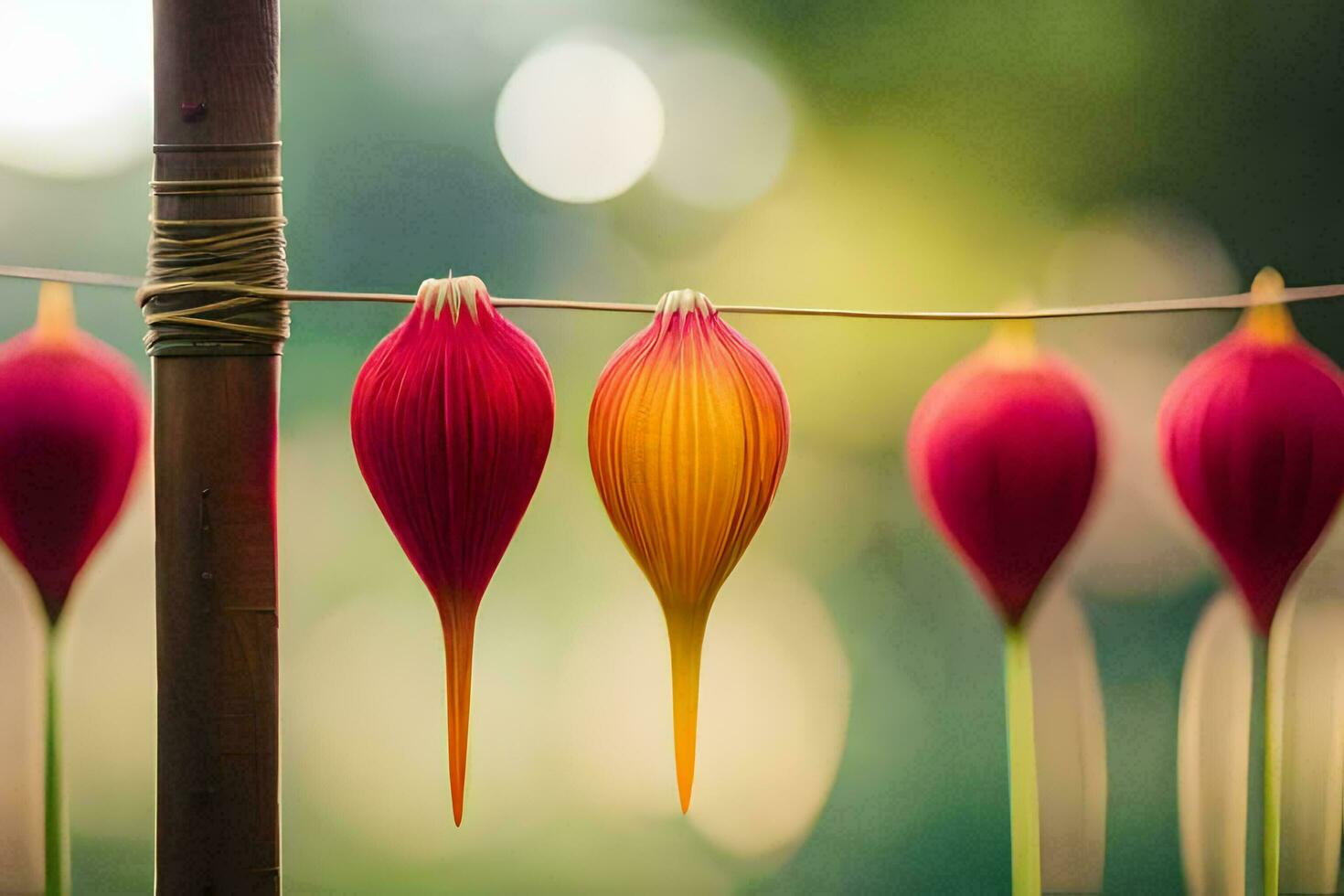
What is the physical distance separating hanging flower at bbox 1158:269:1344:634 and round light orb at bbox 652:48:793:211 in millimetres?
405

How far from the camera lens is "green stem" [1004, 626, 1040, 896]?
3.17 feet

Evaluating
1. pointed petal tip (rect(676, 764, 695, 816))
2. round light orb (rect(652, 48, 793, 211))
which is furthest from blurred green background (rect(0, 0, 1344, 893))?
pointed petal tip (rect(676, 764, 695, 816))

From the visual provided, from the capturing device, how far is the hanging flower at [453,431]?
0.86 m

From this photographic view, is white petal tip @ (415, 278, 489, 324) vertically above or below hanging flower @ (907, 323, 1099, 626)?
above

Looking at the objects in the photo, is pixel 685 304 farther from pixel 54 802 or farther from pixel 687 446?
pixel 54 802

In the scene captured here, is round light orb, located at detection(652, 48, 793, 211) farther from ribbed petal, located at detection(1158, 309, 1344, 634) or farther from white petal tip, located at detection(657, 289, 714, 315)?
ribbed petal, located at detection(1158, 309, 1344, 634)

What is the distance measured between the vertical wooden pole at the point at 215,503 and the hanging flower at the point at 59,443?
16 cm

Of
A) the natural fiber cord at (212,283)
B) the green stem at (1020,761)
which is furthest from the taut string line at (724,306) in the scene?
the green stem at (1020,761)

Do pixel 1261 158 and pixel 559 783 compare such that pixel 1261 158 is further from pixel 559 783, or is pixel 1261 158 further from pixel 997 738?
pixel 559 783

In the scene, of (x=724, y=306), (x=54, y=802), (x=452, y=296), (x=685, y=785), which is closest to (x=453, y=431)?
(x=452, y=296)

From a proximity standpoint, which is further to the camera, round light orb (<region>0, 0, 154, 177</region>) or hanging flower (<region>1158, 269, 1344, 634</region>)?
round light orb (<region>0, 0, 154, 177</region>)

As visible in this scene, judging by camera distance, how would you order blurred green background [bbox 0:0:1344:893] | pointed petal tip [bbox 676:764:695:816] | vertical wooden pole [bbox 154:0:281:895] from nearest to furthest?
vertical wooden pole [bbox 154:0:281:895], pointed petal tip [bbox 676:764:695:816], blurred green background [bbox 0:0:1344:893]

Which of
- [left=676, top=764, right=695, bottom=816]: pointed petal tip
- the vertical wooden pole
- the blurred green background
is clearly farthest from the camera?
the blurred green background

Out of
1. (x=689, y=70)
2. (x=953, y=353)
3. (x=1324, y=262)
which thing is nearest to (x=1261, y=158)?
(x=1324, y=262)
